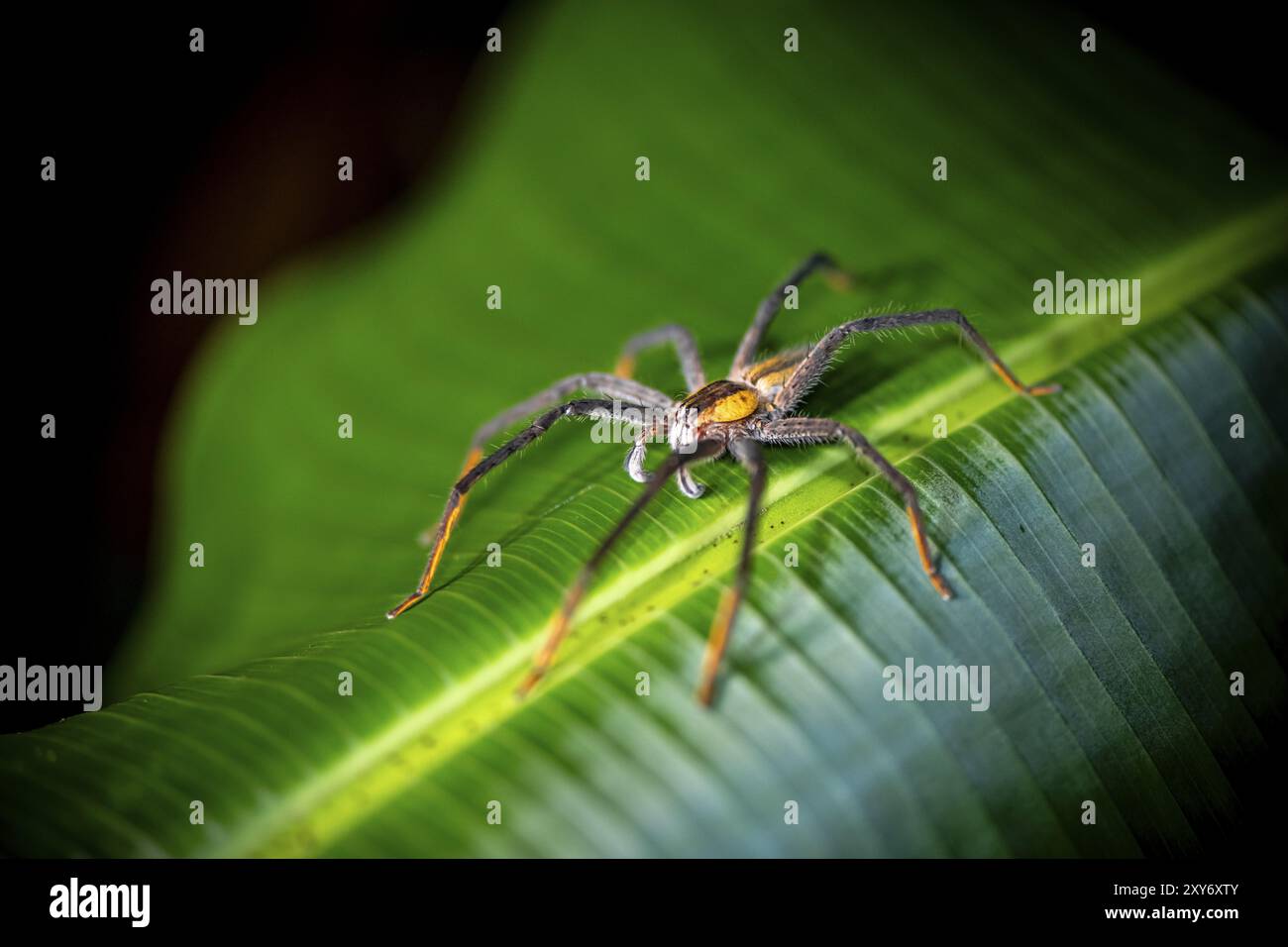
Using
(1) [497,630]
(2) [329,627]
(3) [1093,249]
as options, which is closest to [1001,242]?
(3) [1093,249]

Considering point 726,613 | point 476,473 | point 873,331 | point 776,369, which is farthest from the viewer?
point 776,369

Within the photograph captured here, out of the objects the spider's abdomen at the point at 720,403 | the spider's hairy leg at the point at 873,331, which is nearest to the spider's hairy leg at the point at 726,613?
the spider's abdomen at the point at 720,403

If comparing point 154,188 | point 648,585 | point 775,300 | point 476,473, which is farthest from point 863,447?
point 154,188

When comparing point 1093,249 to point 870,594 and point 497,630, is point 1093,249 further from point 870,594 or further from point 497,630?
point 497,630

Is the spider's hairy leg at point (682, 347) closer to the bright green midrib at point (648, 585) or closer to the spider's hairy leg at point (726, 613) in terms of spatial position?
the bright green midrib at point (648, 585)

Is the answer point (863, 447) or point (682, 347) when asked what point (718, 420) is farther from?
point (863, 447)
